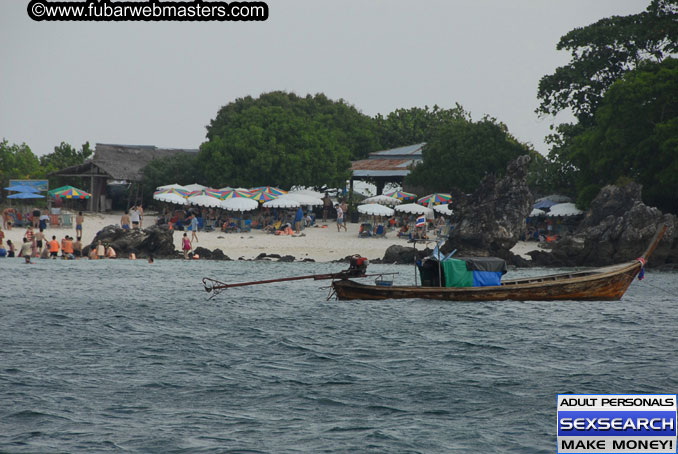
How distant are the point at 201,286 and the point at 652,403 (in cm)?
2182

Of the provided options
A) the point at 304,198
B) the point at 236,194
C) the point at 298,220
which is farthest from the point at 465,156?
the point at 236,194

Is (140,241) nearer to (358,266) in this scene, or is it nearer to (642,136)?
(358,266)

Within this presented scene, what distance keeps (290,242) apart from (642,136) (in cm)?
2043

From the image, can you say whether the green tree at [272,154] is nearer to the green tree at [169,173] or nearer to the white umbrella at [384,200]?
the green tree at [169,173]

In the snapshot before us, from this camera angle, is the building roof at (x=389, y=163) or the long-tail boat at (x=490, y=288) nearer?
the long-tail boat at (x=490, y=288)

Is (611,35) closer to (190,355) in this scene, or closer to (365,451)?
(190,355)

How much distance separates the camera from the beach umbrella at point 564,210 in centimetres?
4750

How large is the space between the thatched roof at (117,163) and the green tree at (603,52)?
2960 centimetres

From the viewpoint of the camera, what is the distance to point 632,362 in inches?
692

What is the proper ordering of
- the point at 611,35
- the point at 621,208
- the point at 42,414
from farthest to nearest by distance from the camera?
→ the point at 611,35 < the point at 621,208 < the point at 42,414

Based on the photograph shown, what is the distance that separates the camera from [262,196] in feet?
170

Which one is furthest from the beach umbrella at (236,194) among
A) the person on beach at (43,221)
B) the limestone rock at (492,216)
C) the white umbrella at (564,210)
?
the white umbrella at (564,210)

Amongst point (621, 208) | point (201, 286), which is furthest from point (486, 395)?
point (621, 208)

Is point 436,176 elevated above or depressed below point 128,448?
above
